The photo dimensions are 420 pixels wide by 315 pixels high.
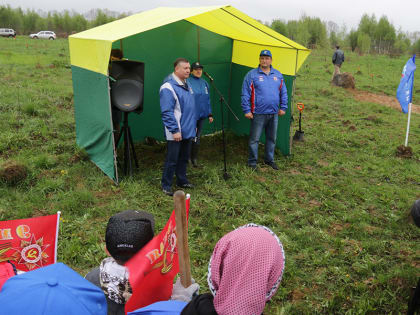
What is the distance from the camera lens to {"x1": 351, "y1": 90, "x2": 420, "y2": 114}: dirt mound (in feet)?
37.5

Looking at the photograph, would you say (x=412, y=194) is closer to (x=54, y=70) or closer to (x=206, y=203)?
(x=206, y=203)

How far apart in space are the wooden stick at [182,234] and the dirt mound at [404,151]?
5993 millimetres

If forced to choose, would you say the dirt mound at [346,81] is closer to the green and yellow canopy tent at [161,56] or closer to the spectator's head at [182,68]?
the green and yellow canopy tent at [161,56]

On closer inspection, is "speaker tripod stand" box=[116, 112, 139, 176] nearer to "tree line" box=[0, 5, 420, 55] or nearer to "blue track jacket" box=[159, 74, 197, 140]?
"blue track jacket" box=[159, 74, 197, 140]

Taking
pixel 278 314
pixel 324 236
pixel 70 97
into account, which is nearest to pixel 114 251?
pixel 278 314

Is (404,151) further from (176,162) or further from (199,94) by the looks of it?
(176,162)

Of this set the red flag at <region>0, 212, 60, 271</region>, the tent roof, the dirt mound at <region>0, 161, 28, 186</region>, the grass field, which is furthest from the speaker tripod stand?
the red flag at <region>0, 212, 60, 271</region>

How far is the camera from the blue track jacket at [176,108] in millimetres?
4418

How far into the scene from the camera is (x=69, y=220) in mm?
4125

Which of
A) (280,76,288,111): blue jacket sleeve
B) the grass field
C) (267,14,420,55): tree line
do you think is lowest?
the grass field

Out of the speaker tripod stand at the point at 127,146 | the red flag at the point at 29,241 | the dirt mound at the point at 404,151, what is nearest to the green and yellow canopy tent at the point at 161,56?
the speaker tripod stand at the point at 127,146

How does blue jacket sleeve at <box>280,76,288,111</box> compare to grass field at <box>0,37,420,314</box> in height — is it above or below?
above

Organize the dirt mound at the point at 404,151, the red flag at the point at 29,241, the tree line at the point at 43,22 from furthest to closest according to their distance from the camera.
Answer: the tree line at the point at 43,22, the dirt mound at the point at 404,151, the red flag at the point at 29,241

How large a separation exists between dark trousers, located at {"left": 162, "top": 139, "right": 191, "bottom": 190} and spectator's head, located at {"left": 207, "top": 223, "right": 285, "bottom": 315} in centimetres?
330
